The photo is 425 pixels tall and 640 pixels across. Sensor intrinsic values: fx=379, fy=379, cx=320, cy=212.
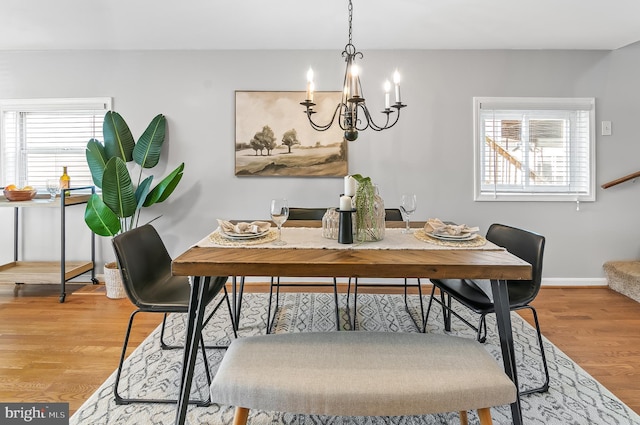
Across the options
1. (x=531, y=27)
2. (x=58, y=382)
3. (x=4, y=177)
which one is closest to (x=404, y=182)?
(x=531, y=27)

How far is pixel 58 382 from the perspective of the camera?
Answer: 199 cm

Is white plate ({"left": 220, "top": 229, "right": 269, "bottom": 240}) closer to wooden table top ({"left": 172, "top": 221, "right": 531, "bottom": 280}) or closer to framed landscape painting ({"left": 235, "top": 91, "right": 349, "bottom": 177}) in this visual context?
wooden table top ({"left": 172, "top": 221, "right": 531, "bottom": 280})

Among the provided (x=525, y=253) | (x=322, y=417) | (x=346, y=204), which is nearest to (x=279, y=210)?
(x=346, y=204)

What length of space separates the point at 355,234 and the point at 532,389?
1182 millimetres

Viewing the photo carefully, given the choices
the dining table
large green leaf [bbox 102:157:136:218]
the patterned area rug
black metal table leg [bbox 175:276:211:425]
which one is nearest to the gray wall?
large green leaf [bbox 102:157:136:218]

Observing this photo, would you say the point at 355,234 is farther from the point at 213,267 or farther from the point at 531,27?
the point at 531,27

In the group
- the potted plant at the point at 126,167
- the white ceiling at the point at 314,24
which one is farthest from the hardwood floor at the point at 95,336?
the white ceiling at the point at 314,24

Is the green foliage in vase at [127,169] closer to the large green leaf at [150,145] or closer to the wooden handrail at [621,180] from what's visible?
the large green leaf at [150,145]

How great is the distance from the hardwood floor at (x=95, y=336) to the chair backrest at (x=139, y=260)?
22.8 inches

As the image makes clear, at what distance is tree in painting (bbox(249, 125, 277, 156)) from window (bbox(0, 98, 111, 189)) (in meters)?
1.53

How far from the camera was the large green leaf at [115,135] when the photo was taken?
3.50 meters

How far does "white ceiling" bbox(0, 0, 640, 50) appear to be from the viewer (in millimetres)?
2740

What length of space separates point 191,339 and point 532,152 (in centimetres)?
357

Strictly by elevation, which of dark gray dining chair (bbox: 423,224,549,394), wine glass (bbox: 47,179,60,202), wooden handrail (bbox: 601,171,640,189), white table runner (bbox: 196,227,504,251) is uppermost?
wooden handrail (bbox: 601,171,640,189)
